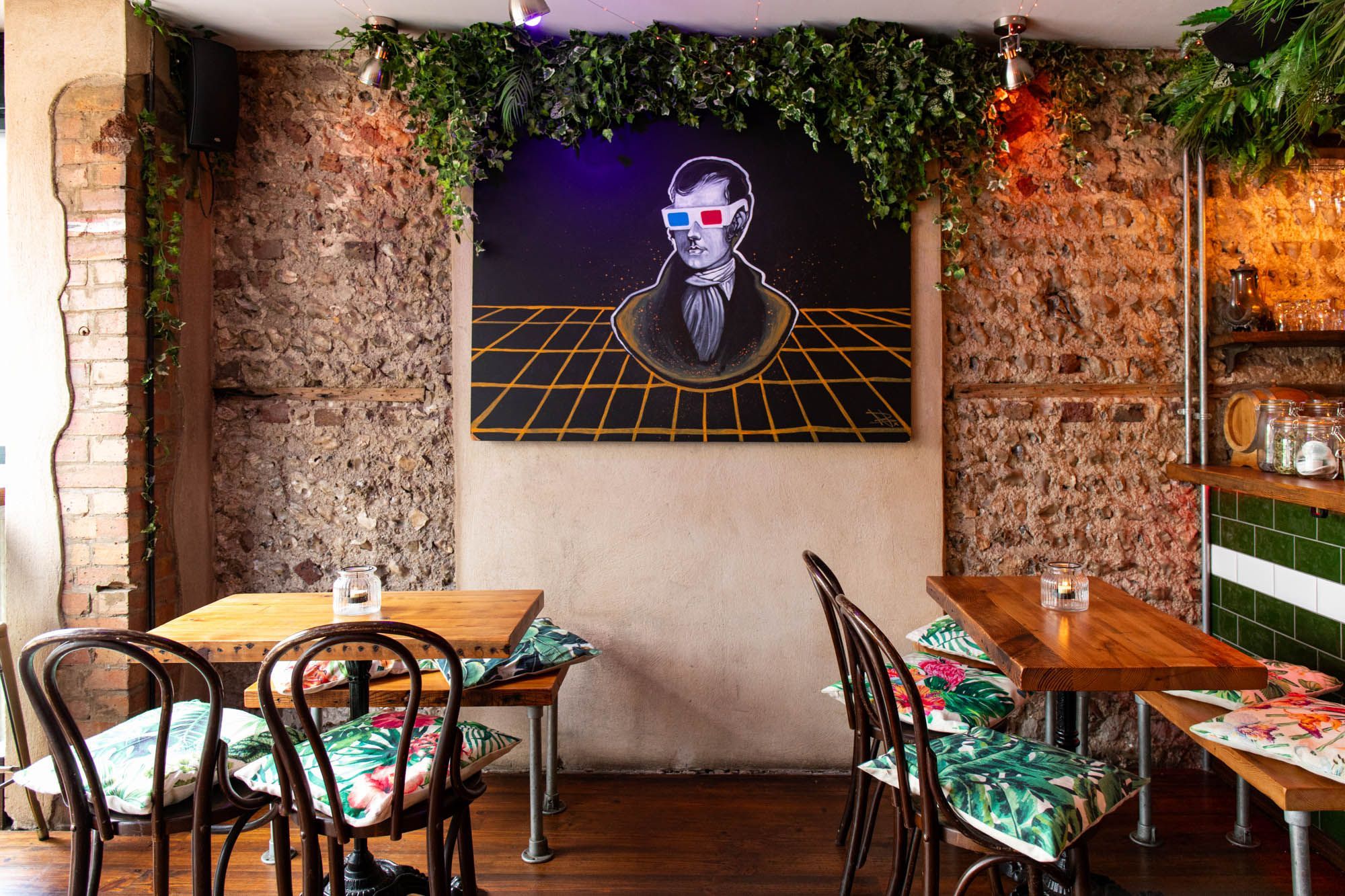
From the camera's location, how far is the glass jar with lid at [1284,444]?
2.76m

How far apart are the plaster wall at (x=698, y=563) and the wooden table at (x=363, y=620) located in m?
0.62

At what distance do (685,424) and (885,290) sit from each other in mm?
870

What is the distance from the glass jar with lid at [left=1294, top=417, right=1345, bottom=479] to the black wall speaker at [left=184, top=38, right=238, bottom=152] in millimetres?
3738

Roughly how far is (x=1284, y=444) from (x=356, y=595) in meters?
2.89

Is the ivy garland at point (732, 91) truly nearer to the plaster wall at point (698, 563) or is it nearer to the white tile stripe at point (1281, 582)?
the plaster wall at point (698, 563)

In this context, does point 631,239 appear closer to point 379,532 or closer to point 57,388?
point 379,532

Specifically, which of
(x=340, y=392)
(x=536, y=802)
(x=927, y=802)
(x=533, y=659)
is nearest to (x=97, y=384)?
(x=340, y=392)

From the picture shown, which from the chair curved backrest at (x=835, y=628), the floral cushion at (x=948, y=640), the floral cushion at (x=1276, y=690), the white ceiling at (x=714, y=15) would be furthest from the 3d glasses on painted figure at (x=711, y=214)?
the floral cushion at (x=1276, y=690)

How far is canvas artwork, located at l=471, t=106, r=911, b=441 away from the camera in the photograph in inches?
123

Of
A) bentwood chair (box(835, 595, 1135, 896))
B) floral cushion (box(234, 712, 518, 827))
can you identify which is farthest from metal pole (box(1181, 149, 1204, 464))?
floral cushion (box(234, 712, 518, 827))

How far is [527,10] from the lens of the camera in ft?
7.98

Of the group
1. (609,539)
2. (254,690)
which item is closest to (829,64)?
(609,539)

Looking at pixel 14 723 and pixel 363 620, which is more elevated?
pixel 363 620
